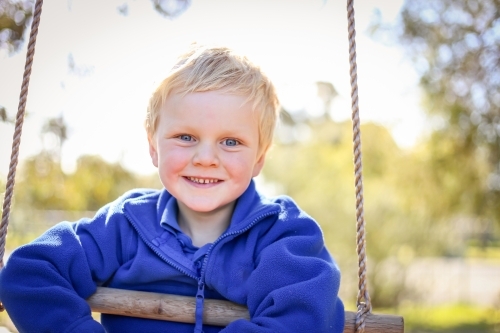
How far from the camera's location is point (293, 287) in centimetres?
141

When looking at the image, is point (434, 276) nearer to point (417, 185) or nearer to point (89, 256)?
point (417, 185)

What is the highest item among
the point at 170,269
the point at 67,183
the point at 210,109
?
the point at 210,109

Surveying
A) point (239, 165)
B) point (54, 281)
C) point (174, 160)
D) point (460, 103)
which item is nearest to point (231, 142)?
point (239, 165)

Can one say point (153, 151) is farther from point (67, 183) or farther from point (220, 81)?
point (67, 183)

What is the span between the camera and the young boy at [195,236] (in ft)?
4.85

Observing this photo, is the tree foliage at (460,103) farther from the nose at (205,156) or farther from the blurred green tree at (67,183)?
the nose at (205,156)

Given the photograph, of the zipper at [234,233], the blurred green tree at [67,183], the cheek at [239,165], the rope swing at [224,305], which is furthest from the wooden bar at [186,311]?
the blurred green tree at [67,183]

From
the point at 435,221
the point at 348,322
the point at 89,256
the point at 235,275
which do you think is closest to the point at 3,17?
the point at 89,256

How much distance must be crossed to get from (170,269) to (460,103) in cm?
436

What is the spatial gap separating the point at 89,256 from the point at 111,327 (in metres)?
0.23

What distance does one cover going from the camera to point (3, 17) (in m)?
2.59

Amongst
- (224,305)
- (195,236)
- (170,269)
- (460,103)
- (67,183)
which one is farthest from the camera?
(460,103)

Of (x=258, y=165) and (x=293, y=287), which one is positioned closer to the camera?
(x=293, y=287)

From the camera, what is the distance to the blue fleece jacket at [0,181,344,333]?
56.1 inches
